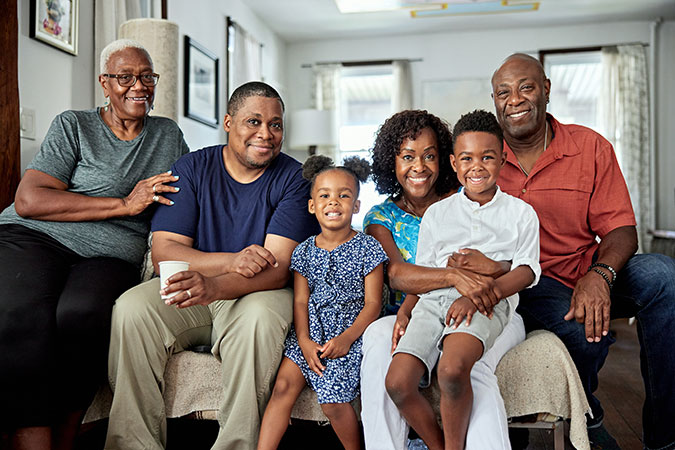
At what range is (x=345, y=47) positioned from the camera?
654 centimetres

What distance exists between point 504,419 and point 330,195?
2.59ft

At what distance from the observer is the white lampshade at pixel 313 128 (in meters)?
5.87

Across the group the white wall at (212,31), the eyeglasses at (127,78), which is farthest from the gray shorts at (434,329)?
the white wall at (212,31)

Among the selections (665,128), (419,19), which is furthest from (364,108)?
(665,128)

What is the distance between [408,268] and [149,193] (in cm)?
89

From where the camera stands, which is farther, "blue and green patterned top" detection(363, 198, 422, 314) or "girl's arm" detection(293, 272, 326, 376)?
"blue and green patterned top" detection(363, 198, 422, 314)

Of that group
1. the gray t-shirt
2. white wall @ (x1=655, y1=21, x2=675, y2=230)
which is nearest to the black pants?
the gray t-shirt

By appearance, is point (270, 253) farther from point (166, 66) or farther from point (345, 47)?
point (345, 47)

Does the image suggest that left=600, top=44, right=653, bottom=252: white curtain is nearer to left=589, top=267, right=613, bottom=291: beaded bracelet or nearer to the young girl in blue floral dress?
left=589, top=267, right=613, bottom=291: beaded bracelet

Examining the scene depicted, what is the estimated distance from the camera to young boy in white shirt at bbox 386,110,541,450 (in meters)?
1.44

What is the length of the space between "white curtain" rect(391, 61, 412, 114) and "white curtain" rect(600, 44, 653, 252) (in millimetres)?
1996

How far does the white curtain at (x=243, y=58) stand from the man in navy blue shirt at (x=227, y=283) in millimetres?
3389

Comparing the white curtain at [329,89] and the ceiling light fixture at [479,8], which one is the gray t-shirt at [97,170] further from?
the white curtain at [329,89]

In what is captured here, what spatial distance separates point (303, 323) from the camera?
170cm
